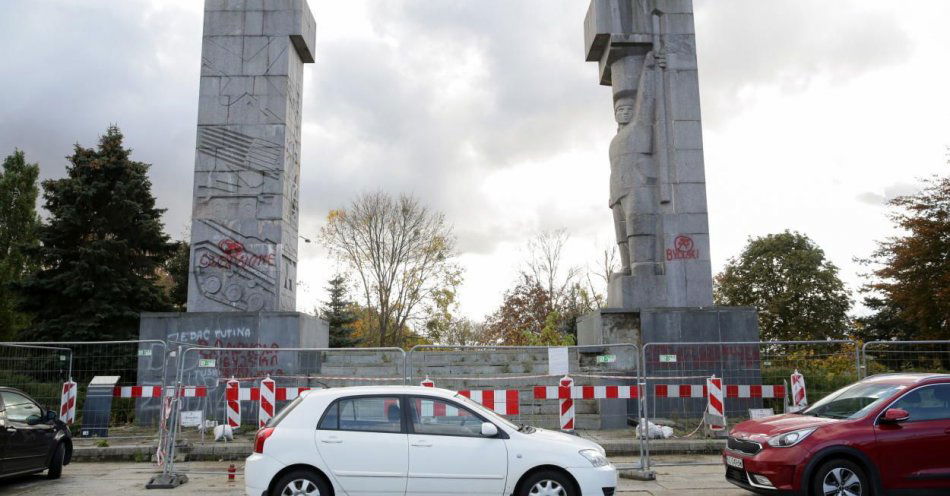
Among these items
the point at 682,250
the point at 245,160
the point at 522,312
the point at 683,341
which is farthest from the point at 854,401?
the point at 522,312

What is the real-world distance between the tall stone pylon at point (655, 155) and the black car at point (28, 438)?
37.4 ft

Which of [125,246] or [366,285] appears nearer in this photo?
[125,246]

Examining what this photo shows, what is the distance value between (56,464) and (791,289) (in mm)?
47868

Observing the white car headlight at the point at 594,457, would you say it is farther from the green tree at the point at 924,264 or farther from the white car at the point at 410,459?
the green tree at the point at 924,264

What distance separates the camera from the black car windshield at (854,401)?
789 cm

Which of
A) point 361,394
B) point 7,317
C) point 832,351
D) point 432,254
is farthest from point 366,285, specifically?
point 361,394

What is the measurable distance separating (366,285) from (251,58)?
20537mm

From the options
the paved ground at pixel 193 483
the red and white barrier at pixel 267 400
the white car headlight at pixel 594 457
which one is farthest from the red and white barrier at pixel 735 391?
the red and white barrier at pixel 267 400

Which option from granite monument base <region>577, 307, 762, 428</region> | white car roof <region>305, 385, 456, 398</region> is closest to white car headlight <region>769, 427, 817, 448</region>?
white car roof <region>305, 385, 456, 398</region>

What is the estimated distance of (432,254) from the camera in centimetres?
3681

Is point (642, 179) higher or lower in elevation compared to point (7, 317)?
higher

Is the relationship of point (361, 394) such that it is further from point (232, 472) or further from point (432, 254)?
point (432, 254)

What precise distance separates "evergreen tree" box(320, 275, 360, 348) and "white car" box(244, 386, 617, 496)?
2317 centimetres

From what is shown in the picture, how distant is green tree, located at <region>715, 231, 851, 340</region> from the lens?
157ft
